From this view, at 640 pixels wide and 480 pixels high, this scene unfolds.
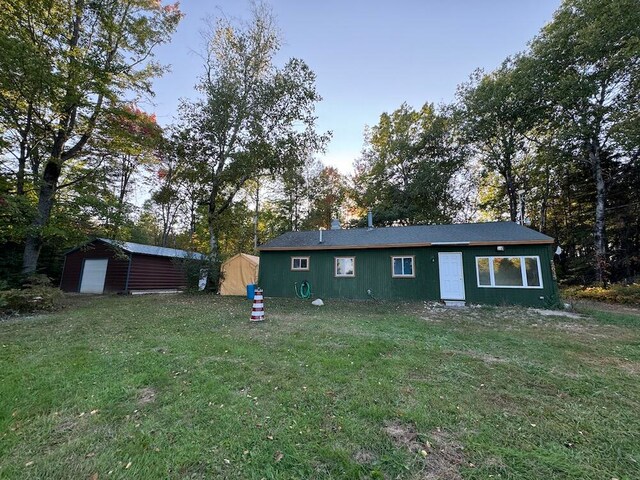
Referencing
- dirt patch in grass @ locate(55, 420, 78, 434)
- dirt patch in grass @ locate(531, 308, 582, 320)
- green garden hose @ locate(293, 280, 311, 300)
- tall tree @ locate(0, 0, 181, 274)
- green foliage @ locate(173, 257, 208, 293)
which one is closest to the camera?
dirt patch in grass @ locate(55, 420, 78, 434)

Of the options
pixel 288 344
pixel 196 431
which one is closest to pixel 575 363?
pixel 288 344

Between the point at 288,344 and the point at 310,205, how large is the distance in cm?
2014

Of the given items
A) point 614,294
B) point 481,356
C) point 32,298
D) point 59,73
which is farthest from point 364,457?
point 614,294

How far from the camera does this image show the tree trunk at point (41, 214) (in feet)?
31.5

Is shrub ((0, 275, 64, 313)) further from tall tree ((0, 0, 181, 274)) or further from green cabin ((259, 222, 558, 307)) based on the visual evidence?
green cabin ((259, 222, 558, 307))

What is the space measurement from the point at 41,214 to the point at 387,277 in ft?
42.4

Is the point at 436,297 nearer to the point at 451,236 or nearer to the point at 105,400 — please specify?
the point at 451,236

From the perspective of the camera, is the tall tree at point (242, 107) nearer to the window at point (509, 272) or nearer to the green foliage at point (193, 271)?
the green foliage at point (193, 271)

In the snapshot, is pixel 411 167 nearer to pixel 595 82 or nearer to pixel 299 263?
pixel 595 82

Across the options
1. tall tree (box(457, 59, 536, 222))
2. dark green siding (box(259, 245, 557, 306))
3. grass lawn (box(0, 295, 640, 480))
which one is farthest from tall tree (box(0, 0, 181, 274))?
tall tree (box(457, 59, 536, 222))

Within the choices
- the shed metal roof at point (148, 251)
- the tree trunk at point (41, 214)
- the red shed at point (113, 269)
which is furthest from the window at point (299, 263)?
the tree trunk at point (41, 214)

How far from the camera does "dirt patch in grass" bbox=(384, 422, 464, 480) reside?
1.96m

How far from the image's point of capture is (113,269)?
15.0m

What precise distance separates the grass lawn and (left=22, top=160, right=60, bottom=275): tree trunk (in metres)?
6.20
